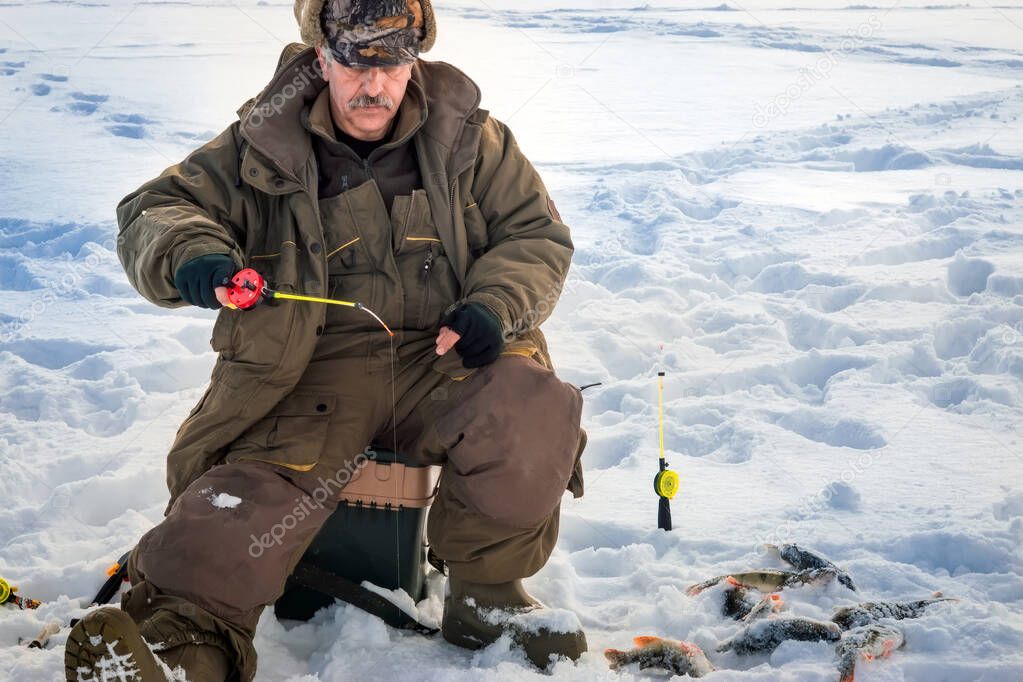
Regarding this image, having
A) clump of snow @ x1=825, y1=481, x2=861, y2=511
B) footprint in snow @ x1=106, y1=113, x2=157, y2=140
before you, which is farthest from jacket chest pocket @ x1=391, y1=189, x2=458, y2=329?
footprint in snow @ x1=106, y1=113, x2=157, y2=140

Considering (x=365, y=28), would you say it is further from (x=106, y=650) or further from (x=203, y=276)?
(x=106, y=650)

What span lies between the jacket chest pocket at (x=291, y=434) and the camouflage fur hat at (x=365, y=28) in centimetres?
91

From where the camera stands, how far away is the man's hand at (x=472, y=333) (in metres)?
2.63

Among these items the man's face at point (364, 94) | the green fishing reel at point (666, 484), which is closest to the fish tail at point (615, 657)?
the green fishing reel at point (666, 484)

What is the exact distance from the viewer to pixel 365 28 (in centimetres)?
271

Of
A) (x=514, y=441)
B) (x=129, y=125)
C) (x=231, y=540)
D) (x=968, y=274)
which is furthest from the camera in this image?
(x=129, y=125)

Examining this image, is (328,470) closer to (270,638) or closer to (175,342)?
(270,638)

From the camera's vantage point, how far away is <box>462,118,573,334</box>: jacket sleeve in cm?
280

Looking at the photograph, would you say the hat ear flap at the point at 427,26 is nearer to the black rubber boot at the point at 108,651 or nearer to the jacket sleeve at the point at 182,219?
the jacket sleeve at the point at 182,219

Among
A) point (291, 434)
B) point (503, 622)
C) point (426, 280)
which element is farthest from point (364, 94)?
point (503, 622)

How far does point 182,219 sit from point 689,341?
304cm

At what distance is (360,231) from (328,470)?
0.65 metres

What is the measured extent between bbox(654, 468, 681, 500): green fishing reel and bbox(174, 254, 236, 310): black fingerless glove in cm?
162

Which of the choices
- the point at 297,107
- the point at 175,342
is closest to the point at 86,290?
the point at 175,342
